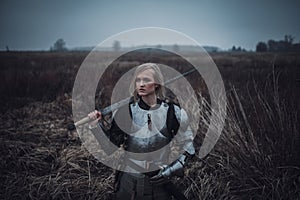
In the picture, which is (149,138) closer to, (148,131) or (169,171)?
(148,131)

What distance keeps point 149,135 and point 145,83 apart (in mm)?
418

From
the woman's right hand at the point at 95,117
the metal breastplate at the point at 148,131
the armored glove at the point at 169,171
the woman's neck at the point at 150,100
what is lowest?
the armored glove at the point at 169,171

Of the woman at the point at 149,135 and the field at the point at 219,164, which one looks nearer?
the woman at the point at 149,135

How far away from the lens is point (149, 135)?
70.2 inches

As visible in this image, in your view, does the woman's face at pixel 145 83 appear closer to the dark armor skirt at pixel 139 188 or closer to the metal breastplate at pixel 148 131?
the metal breastplate at pixel 148 131

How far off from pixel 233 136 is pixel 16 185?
2.76m

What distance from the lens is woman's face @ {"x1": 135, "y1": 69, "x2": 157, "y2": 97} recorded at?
1.78 meters

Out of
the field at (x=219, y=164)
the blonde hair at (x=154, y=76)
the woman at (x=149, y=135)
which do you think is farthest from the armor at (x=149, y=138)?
the field at (x=219, y=164)

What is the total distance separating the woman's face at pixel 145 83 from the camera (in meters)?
1.78

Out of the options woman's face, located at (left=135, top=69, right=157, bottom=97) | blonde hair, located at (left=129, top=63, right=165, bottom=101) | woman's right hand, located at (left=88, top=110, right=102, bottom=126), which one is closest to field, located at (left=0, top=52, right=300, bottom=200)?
blonde hair, located at (left=129, top=63, right=165, bottom=101)

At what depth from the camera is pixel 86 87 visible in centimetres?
679

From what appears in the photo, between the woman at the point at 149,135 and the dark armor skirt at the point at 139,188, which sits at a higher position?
the woman at the point at 149,135

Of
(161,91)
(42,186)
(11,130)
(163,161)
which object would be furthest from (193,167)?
(11,130)

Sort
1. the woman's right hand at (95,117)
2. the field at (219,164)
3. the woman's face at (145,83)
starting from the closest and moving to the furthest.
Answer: the woman's right hand at (95,117) < the woman's face at (145,83) < the field at (219,164)
